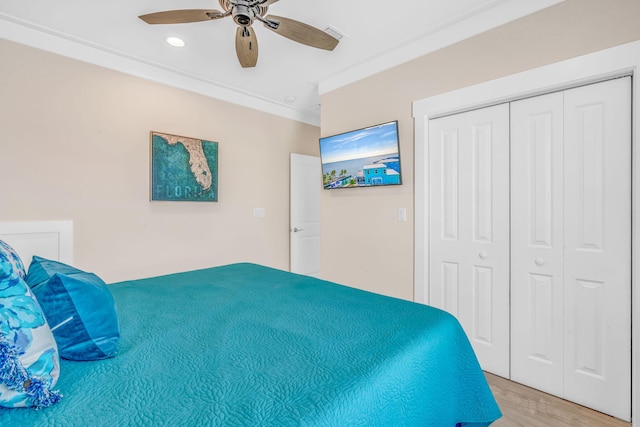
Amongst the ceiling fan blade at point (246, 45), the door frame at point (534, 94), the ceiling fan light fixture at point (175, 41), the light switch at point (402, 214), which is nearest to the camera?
the door frame at point (534, 94)

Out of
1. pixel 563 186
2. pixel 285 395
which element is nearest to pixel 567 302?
pixel 563 186

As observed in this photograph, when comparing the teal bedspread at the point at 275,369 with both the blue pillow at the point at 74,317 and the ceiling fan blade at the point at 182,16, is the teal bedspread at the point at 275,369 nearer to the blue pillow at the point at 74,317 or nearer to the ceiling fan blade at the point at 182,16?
the blue pillow at the point at 74,317

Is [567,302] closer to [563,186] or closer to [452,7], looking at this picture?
[563,186]

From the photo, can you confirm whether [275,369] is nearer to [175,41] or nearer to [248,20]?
[248,20]

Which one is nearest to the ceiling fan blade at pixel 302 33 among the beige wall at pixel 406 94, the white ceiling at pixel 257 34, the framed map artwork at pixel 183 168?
the white ceiling at pixel 257 34

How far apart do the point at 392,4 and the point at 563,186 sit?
1.63 meters

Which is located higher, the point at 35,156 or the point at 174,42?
the point at 174,42

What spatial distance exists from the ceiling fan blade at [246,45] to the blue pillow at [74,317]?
66.4 inches

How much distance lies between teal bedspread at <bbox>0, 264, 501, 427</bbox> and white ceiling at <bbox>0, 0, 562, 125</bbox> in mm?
1946

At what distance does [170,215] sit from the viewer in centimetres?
304

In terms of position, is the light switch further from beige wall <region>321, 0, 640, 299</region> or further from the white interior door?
the white interior door

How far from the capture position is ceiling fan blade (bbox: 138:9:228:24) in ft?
5.73

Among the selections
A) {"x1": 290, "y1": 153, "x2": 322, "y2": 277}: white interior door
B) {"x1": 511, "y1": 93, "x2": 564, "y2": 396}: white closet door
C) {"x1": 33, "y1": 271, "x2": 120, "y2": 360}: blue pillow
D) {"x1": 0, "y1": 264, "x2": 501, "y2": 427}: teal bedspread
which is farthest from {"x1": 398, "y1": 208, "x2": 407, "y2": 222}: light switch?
{"x1": 33, "y1": 271, "x2": 120, "y2": 360}: blue pillow

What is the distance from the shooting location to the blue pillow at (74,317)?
89cm
